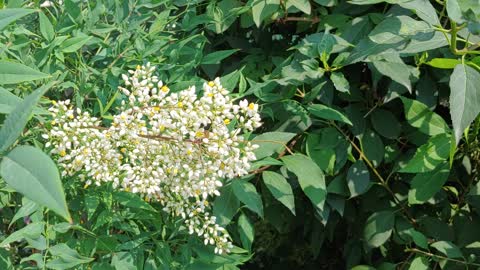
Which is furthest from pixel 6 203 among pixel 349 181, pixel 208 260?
pixel 349 181

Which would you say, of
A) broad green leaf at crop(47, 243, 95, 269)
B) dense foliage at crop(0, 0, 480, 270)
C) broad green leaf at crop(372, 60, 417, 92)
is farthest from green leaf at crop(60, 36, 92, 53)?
broad green leaf at crop(372, 60, 417, 92)

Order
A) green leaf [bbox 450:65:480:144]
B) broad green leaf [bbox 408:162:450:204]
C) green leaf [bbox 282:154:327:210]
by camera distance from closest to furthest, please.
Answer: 1. green leaf [bbox 450:65:480:144]
2. green leaf [bbox 282:154:327:210]
3. broad green leaf [bbox 408:162:450:204]

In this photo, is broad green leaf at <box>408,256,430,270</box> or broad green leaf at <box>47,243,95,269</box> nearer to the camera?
broad green leaf at <box>47,243,95,269</box>

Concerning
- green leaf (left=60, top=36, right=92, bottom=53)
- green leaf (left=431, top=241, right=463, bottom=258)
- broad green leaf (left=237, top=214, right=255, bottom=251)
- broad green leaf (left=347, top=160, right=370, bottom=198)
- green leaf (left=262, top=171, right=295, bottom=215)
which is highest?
green leaf (left=60, top=36, right=92, bottom=53)

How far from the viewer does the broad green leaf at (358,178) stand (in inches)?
67.9

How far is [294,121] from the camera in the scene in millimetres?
1745

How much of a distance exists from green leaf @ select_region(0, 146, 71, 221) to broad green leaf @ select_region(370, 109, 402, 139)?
1.31 metres

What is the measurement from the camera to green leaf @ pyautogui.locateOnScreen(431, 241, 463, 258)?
1.69 metres

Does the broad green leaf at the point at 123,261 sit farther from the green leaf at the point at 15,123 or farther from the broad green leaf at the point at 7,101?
the green leaf at the point at 15,123

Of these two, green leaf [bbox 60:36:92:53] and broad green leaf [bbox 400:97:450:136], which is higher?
green leaf [bbox 60:36:92:53]

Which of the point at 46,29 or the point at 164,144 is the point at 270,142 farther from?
the point at 46,29

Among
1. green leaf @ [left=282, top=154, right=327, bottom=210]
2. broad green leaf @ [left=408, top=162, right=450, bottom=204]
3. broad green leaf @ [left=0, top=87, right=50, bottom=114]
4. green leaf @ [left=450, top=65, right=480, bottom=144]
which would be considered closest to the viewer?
broad green leaf @ [left=0, top=87, right=50, bottom=114]

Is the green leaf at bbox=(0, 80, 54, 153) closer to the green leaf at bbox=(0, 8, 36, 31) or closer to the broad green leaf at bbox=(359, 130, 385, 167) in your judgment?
the green leaf at bbox=(0, 8, 36, 31)

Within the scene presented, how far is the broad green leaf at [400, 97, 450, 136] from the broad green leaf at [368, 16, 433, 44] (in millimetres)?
289
